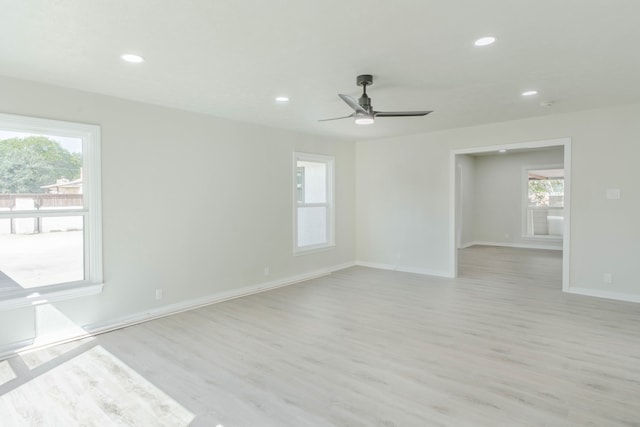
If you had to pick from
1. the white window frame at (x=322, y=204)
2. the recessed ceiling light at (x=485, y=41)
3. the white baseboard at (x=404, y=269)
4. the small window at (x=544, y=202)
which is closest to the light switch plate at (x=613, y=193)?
the white baseboard at (x=404, y=269)

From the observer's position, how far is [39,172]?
3.61 metres

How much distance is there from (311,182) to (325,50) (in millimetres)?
3980

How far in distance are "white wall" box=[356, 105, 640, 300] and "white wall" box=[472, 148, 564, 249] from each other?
15.2 feet

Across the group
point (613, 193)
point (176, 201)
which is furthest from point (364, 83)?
point (613, 193)

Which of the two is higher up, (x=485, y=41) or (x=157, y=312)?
(x=485, y=41)

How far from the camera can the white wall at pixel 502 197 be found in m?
9.66

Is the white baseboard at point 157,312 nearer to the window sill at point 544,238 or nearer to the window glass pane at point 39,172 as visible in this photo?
the window glass pane at point 39,172

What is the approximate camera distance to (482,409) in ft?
7.82

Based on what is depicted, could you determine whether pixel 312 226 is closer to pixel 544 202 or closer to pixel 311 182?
pixel 311 182

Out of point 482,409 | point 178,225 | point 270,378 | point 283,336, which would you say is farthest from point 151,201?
→ point 482,409

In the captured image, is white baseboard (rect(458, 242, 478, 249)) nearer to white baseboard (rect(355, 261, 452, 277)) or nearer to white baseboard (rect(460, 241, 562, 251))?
white baseboard (rect(460, 241, 562, 251))

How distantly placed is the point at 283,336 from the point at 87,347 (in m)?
1.86

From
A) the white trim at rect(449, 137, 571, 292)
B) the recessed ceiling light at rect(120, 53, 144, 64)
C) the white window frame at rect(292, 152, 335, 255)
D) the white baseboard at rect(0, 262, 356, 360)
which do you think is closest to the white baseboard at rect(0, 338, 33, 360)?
the white baseboard at rect(0, 262, 356, 360)

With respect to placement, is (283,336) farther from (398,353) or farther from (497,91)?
(497,91)
